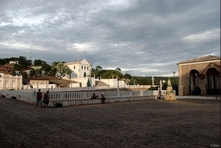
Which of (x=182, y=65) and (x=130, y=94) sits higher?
(x=182, y=65)

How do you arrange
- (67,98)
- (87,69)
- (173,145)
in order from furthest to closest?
1. (87,69)
2. (67,98)
3. (173,145)

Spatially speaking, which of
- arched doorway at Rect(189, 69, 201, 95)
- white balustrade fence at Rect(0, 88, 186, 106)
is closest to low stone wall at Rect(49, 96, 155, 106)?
white balustrade fence at Rect(0, 88, 186, 106)

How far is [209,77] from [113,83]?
128 feet

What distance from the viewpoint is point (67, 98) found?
1789cm

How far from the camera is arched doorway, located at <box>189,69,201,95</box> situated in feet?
92.2

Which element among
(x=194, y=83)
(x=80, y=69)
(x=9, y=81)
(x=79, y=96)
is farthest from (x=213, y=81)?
(x=80, y=69)

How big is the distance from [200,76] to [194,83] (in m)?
4.30

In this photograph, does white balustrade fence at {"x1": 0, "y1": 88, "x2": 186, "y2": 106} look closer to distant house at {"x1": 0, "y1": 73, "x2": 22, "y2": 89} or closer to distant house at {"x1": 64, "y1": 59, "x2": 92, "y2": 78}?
distant house at {"x1": 0, "y1": 73, "x2": 22, "y2": 89}

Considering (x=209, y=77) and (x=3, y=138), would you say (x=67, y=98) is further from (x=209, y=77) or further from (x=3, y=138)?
(x=209, y=77)

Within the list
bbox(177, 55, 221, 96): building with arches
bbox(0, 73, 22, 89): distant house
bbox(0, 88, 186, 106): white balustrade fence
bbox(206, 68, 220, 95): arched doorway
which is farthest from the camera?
bbox(0, 73, 22, 89): distant house

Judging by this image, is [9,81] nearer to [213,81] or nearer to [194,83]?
[194,83]

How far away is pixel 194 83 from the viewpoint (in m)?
30.0

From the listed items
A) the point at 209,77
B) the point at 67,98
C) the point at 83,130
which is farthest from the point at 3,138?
the point at 209,77

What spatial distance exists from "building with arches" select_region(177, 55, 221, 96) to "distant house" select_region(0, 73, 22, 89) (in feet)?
147
